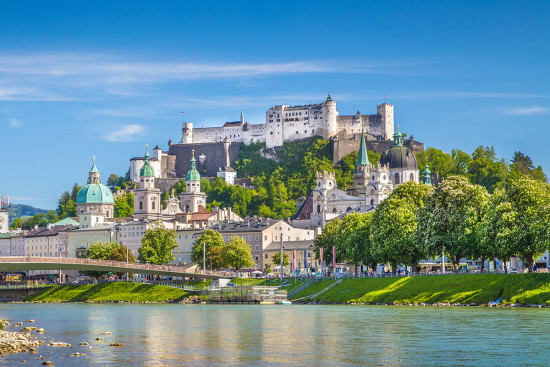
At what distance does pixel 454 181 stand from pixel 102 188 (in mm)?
107986

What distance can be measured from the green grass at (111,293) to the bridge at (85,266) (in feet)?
10.2

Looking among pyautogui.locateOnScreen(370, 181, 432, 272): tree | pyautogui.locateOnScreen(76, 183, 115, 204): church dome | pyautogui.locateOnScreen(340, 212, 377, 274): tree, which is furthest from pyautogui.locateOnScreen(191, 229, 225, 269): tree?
pyautogui.locateOnScreen(76, 183, 115, 204): church dome

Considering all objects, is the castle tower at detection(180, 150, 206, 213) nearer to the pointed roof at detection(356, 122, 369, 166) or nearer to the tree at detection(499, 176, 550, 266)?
the pointed roof at detection(356, 122, 369, 166)

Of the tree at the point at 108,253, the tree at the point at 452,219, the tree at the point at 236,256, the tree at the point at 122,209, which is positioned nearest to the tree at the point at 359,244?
the tree at the point at 452,219

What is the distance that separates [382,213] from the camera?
87.1 meters

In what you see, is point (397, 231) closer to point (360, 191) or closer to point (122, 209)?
point (360, 191)

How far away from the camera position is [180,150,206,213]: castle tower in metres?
187

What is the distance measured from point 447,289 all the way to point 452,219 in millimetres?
6494

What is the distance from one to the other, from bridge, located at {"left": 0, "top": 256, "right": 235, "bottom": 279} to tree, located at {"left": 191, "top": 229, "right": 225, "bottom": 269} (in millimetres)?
7623

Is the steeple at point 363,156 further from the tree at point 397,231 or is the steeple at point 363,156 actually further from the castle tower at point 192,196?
the tree at point 397,231

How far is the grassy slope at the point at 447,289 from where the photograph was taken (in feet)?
221

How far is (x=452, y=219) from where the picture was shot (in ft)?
257

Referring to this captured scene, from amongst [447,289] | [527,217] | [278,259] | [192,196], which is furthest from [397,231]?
[192,196]

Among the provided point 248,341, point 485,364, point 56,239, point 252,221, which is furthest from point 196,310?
point 56,239
